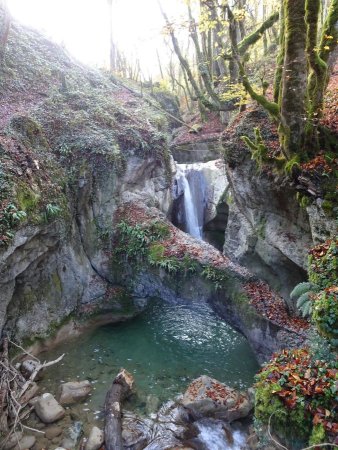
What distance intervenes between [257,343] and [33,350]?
23.3ft

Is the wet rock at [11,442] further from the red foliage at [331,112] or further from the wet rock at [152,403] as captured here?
the red foliage at [331,112]

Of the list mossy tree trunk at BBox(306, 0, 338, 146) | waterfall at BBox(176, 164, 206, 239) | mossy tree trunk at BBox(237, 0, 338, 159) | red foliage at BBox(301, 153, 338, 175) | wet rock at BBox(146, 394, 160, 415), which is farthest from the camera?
waterfall at BBox(176, 164, 206, 239)

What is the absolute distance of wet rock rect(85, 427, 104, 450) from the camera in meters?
7.59

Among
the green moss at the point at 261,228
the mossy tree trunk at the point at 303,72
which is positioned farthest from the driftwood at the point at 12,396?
the mossy tree trunk at the point at 303,72

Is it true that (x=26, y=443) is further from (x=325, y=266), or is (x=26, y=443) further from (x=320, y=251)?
(x=320, y=251)

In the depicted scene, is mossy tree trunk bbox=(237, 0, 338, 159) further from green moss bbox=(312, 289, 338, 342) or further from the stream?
the stream

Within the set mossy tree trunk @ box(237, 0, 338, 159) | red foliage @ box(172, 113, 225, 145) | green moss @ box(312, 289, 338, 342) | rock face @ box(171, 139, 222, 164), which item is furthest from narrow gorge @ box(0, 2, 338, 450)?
red foliage @ box(172, 113, 225, 145)

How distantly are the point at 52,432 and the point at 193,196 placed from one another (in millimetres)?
13122

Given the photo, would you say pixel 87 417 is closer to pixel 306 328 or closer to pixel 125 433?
pixel 125 433

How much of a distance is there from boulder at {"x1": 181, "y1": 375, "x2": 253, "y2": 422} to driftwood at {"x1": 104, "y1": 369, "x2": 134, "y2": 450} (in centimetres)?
162

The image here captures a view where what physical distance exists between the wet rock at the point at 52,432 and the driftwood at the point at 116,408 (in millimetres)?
1127

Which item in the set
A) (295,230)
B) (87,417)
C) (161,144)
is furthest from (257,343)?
(161,144)

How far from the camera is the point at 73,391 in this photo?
9117 millimetres

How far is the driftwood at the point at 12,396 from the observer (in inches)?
306
